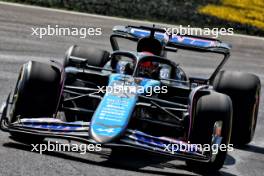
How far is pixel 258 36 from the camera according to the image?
940 inches

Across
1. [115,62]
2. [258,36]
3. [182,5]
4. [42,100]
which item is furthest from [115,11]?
[42,100]

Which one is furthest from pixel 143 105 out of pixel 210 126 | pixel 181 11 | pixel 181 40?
pixel 181 11

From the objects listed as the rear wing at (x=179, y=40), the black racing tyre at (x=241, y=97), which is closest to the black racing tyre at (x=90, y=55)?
the rear wing at (x=179, y=40)

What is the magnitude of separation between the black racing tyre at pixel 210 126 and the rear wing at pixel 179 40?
2.12 meters

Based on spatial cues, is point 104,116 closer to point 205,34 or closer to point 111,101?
point 111,101

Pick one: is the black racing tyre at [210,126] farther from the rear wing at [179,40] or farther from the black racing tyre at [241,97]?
the rear wing at [179,40]

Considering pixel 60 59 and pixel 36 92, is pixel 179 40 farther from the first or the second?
pixel 60 59

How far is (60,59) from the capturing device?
16031mm

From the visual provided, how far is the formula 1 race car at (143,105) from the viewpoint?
7.91 m

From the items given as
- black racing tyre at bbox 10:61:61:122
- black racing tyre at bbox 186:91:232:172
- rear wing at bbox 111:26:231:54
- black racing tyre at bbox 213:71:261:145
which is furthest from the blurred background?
black racing tyre at bbox 186:91:232:172

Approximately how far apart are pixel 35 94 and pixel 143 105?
1.14 m

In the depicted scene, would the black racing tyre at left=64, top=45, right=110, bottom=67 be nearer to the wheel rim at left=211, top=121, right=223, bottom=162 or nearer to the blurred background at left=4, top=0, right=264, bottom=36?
the wheel rim at left=211, top=121, right=223, bottom=162

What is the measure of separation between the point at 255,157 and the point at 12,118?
291 centimetres

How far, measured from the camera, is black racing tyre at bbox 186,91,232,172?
807 cm
